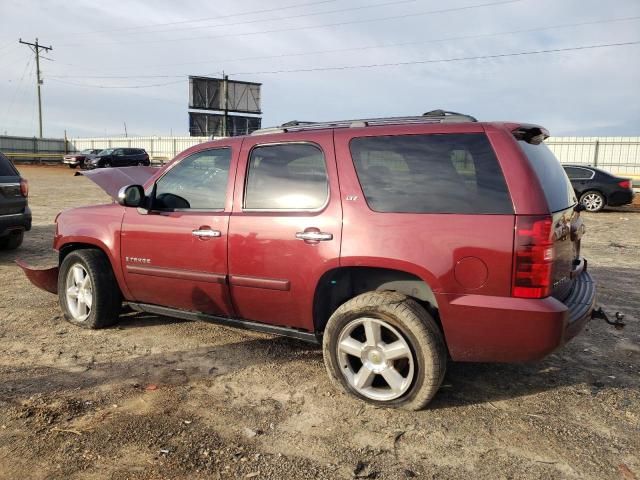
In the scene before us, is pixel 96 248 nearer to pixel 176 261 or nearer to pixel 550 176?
pixel 176 261

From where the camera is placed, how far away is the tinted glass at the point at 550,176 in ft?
10.1

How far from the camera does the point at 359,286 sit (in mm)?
3578

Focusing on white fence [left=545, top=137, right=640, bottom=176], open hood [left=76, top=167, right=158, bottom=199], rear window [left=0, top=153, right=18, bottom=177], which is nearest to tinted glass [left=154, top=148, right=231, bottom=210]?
open hood [left=76, top=167, right=158, bottom=199]

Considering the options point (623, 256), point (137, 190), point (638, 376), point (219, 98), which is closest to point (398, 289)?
point (638, 376)

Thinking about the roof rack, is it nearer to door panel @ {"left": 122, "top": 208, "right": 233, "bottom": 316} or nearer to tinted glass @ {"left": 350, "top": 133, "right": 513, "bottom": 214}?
tinted glass @ {"left": 350, "top": 133, "right": 513, "bottom": 214}

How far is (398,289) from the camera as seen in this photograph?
3.39 m

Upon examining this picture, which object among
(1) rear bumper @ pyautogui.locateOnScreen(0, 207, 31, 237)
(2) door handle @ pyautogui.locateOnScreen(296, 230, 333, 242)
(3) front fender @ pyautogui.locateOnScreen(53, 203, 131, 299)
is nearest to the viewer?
(2) door handle @ pyautogui.locateOnScreen(296, 230, 333, 242)

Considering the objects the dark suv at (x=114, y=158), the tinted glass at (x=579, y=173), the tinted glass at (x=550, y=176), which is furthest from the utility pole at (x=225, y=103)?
the tinted glass at (x=550, y=176)

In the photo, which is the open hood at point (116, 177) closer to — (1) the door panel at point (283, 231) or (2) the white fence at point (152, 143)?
(1) the door panel at point (283, 231)

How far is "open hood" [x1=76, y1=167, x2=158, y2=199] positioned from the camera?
485 centimetres

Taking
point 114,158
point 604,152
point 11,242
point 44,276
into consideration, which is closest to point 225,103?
point 114,158

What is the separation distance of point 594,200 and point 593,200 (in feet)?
0.09

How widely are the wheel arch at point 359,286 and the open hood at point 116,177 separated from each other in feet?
7.42

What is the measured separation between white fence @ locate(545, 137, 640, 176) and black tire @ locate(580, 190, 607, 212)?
13149 mm
